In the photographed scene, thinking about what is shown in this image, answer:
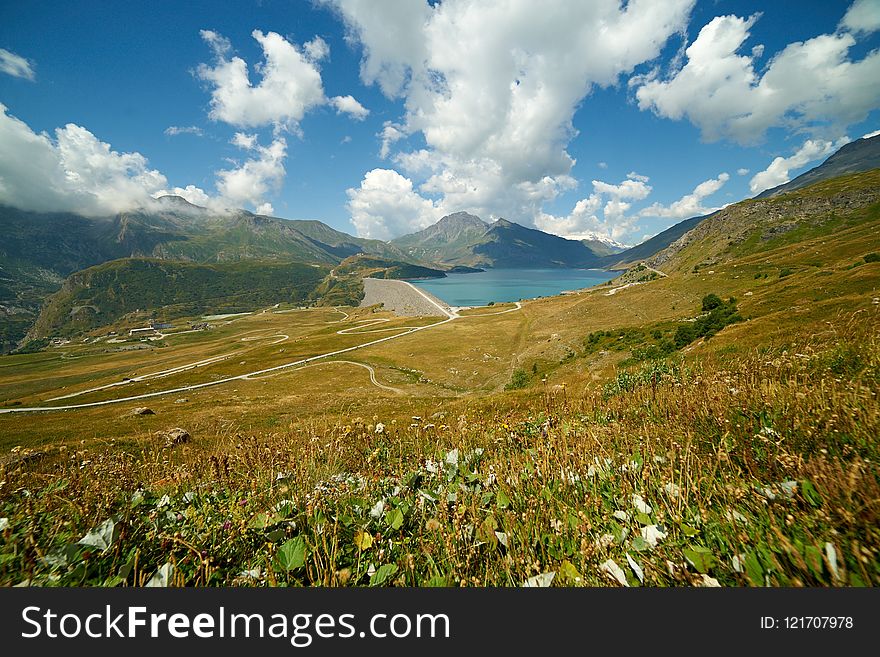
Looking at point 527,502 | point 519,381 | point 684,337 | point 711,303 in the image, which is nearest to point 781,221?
point 711,303

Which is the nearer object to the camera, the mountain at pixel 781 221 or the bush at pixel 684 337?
the bush at pixel 684 337

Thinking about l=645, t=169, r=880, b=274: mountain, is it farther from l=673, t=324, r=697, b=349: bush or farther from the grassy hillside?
the grassy hillside

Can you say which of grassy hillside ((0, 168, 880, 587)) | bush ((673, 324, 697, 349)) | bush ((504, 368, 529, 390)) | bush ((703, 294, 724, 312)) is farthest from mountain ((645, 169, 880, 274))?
grassy hillside ((0, 168, 880, 587))

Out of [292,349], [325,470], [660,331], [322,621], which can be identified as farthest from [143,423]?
[292,349]

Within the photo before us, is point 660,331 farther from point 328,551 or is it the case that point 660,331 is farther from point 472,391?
point 328,551

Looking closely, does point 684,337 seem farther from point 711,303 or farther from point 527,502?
point 527,502

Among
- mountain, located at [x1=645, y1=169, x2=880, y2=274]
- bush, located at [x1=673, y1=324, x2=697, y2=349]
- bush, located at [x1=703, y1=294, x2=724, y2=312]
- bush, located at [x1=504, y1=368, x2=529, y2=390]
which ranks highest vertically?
mountain, located at [x1=645, y1=169, x2=880, y2=274]

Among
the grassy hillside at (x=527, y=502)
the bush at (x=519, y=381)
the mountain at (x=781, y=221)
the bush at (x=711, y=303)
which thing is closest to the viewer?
the grassy hillside at (x=527, y=502)

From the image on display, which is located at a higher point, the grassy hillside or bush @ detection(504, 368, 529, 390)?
the grassy hillside

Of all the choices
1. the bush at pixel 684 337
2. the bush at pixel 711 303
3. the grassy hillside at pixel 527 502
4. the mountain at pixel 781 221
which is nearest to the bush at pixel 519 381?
the bush at pixel 684 337

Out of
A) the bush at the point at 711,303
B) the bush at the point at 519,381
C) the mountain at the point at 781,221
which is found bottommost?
the bush at the point at 519,381

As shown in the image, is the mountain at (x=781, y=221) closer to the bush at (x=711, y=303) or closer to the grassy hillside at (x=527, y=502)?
the bush at (x=711, y=303)

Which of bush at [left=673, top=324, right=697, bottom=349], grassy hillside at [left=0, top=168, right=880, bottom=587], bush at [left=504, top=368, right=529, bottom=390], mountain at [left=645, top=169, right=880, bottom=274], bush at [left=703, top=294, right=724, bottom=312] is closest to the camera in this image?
grassy hillside at [left=0, top=168, right=880, bottom=587]

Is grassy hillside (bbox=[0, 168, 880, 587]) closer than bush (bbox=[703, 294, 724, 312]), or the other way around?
grassy hillside (bbox=[0, 168, 880, 587])
